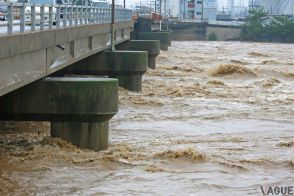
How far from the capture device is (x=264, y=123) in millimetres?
22781

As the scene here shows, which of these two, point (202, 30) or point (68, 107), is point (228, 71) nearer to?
point (68, 107)

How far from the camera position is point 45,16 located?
64.1 feet

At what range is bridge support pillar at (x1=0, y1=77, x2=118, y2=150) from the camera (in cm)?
1647

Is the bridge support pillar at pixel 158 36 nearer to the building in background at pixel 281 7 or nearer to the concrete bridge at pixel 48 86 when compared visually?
the concrete bridge at pixel 48 86

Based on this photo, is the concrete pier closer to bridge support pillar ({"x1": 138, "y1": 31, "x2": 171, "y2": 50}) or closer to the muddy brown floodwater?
the muddy brown floodwater

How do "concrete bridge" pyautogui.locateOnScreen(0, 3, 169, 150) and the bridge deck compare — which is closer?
the bridge deck

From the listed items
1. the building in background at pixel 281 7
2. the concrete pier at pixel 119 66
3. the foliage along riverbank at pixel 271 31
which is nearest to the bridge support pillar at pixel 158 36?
the concrete pier at pixel 119 66

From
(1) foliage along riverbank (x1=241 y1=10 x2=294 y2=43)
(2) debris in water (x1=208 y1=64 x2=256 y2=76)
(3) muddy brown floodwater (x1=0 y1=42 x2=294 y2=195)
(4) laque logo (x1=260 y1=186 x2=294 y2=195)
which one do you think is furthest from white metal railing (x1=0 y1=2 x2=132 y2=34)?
(1) foliage along riverbank (x1=241 y1=10 x2=294 y2=43)

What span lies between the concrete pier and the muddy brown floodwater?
160 centimetres

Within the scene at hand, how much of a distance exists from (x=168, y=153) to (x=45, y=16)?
5.92m

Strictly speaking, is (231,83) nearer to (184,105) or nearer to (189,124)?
(184,105)

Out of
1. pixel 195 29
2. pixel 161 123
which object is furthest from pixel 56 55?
pixel 195 29

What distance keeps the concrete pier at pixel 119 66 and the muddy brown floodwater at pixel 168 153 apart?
1595 mm

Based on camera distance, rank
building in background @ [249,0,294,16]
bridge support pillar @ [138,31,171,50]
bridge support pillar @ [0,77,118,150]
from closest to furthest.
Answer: bridge support pillar @ [0,77,118,150] → bridge support pillar @ [138,31,171,50] → building in background @ [249,0,294,16]
